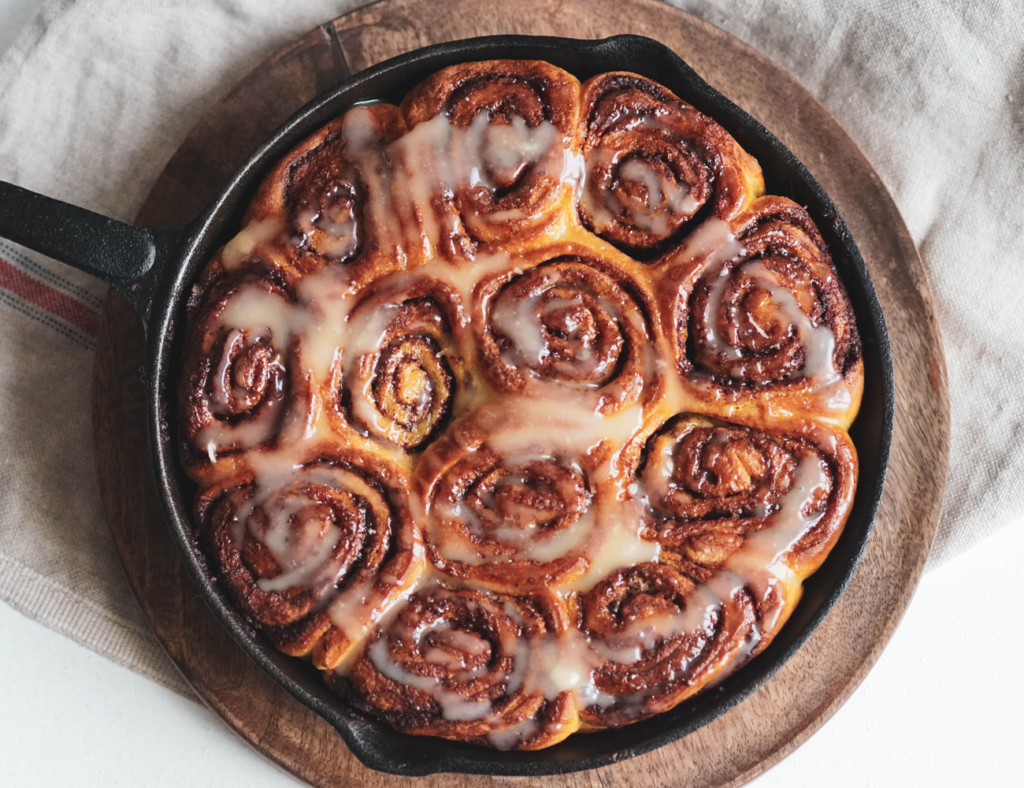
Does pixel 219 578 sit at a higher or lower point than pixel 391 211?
lower

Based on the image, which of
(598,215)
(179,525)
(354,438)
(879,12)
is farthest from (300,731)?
(879,12)

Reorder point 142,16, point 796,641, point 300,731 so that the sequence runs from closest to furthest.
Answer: point 796,641
point 300,731
point 142,16

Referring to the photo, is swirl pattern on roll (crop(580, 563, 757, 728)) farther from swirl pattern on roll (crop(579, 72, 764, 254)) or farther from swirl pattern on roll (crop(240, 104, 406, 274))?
swirl pattern on roll (crop(240, 104, 406, 274))

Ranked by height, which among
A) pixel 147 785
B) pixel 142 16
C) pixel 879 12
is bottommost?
pixel 147 785

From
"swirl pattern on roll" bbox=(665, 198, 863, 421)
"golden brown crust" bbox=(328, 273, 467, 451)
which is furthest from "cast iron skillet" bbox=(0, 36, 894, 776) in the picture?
"golden brown crust" bbox=(328, 273, 467, 451)

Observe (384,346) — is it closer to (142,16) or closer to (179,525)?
(179,525)

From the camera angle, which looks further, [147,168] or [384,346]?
[147,168]
